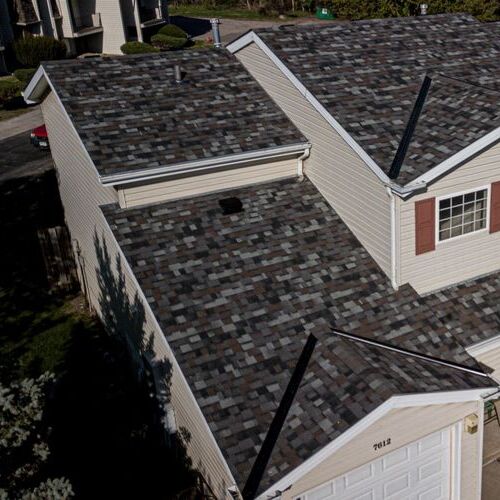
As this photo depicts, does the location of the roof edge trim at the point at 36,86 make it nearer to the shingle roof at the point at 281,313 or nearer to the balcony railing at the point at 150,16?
the shingle roof at the point at 281,313

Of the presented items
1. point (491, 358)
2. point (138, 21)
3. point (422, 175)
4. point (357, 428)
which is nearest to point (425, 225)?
point (422, 175)

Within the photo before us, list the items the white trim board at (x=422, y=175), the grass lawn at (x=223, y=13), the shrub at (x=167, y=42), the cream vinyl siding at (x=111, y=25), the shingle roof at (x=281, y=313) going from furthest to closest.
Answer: the grass lawn at (x=223, y=13) → the shrub at (x=167, y=42) → the cream vinyl siding at (x=111, y=25) → the white trim board at (x=422, y=175) → the shingle roof at (x=281, y=313)

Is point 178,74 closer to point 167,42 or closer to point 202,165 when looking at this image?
point 202,165

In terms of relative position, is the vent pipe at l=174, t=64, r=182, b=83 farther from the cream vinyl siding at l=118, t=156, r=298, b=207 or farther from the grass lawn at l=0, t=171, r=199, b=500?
the grass lawn at l=0, t=171, r=199, b=500

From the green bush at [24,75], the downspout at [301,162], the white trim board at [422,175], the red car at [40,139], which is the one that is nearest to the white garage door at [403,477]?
the white trim board at [422,175]

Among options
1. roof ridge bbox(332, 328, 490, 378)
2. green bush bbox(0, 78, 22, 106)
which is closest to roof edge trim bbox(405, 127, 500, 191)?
roof ridge bbox(332, 328, 490, 378)

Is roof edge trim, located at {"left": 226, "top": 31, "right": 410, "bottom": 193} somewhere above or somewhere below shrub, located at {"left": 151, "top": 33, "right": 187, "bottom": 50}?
above
